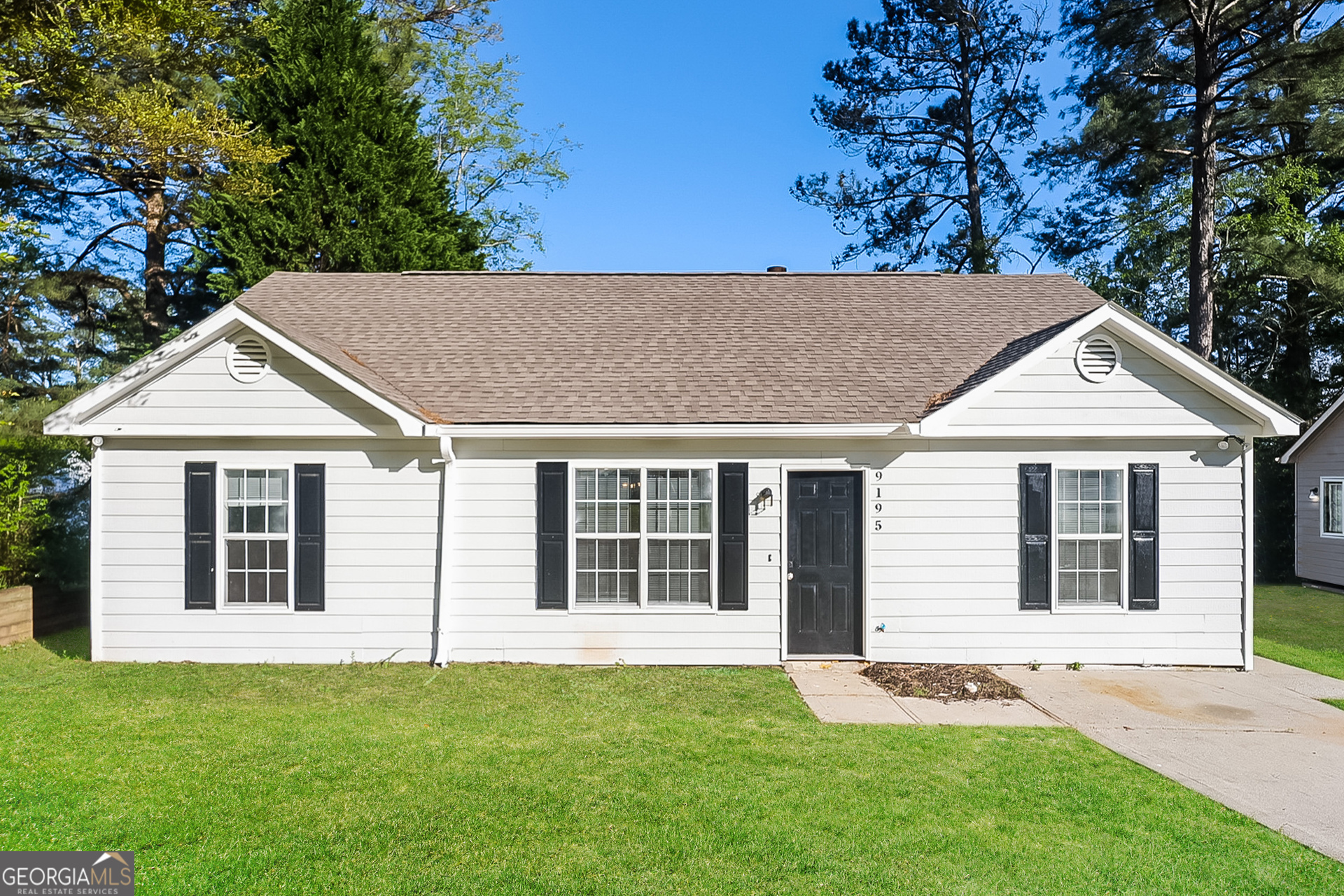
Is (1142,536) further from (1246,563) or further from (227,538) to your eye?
(227,538)

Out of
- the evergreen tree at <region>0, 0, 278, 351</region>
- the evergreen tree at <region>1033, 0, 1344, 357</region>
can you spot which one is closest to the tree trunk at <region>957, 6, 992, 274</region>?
the evergreen tree at <region>1033, 0, 1344, 357</region>

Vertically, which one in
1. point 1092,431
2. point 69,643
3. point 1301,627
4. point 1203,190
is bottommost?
point 1301,627

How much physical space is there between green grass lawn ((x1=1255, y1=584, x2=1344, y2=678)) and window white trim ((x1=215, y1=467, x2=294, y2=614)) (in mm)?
12025

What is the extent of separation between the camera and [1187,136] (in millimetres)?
19719

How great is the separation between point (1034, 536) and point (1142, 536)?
4.04 feet

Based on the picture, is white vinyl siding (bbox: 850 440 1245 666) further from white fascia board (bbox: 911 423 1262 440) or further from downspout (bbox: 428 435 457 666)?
downspout (bbox: 428 435 457 666)

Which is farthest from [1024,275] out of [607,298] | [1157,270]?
[1157,270]

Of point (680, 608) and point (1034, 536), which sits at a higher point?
point (1034, 536)

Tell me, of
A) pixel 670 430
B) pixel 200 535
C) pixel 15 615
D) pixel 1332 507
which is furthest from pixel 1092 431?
pixel 1332 507

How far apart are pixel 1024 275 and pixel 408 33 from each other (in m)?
19.2

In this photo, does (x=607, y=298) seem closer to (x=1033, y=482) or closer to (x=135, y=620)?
(x=1033, y=482)

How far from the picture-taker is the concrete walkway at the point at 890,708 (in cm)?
711

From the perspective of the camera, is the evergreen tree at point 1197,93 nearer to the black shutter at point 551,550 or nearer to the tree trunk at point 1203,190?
the tree trunk at point 1203,190

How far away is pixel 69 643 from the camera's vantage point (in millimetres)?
10062
